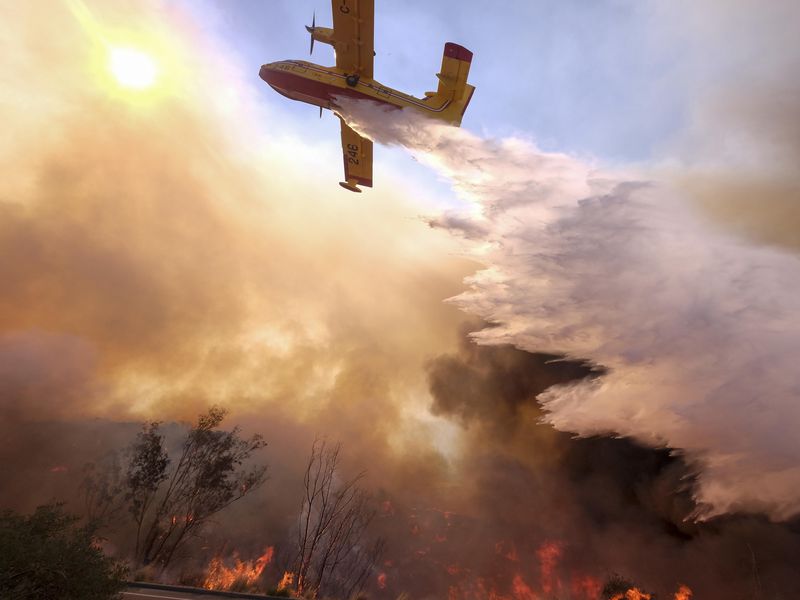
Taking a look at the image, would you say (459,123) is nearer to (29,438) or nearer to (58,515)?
(58,515)

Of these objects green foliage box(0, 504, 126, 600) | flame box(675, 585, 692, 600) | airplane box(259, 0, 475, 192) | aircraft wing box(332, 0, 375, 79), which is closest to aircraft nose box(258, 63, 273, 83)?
airplane box(259, 0, 475, 192)

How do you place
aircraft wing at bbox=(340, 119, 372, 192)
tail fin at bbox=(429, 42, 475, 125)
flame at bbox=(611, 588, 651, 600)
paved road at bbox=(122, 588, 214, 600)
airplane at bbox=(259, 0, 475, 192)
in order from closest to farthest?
paved road at bbox=(122, 588, 214, 600) < airplane at bbox=(259, 0, 475, 192) < tail fin at bbox=(429, 42, 475, 125) < aircraft wing at bbox=(340, 119, 372, 192) < flame at bbox=(611, 588, 651, 600)

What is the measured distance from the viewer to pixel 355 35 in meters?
17.6

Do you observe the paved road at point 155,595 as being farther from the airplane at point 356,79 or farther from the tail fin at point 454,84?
the tail fin at point 454,84

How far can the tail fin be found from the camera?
61.8ft

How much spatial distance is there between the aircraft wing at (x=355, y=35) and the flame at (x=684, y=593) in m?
39.7

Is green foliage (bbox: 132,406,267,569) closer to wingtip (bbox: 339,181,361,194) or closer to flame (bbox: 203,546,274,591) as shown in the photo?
flame (bbox: 203,546,274,591)

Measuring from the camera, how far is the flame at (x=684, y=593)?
25.7m

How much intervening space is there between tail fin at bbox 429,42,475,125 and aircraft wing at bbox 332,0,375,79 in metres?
3.84

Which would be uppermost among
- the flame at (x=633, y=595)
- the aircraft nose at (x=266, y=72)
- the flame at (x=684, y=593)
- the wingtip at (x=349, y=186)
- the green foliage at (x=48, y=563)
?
the aircraft nose at (x=266, y=72)

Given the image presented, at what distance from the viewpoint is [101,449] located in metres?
45.3

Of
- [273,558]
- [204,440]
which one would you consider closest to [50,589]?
[204,440]

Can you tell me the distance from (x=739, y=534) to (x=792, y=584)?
10.3 feet

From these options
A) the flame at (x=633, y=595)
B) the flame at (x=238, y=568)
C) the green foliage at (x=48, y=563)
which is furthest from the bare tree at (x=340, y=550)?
the green foliage at (x=48, y=563)
